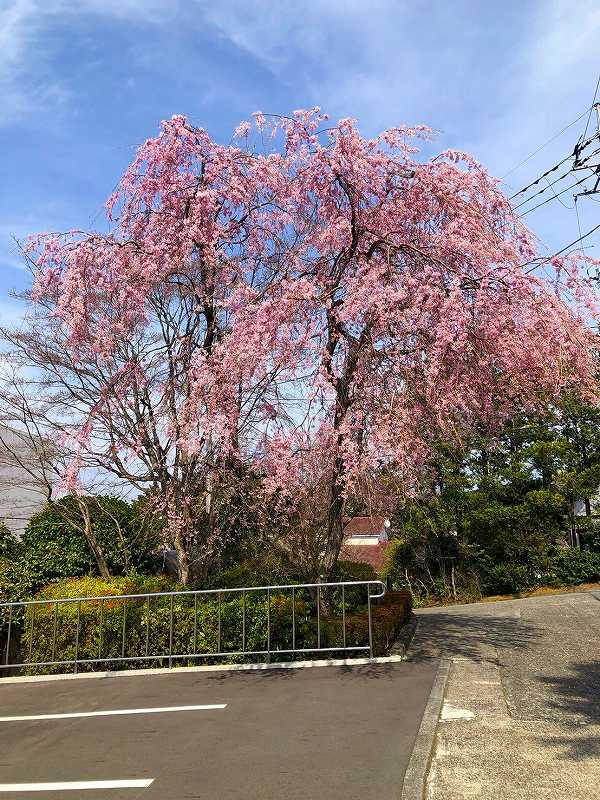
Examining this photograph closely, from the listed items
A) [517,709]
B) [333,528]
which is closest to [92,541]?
[333,528]

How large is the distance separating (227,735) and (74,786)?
→ 60.1 inches

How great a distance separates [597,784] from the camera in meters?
4.58

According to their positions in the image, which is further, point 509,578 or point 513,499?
point 513,499

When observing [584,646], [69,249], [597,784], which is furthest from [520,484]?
[597,784]

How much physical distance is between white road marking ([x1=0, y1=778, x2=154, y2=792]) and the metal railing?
4.00 meters

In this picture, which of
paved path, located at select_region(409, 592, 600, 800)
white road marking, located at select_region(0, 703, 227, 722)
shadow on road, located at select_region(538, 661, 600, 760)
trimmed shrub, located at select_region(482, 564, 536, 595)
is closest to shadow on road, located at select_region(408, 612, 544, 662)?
paved path, located at select_region(409, 592, 600, 800)

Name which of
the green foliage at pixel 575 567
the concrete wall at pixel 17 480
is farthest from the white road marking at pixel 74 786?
the green foliage at pixel 575 567

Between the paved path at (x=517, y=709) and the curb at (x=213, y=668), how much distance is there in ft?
2.28

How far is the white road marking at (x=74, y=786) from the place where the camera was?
16.9 feet

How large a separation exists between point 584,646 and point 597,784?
549 centimetres

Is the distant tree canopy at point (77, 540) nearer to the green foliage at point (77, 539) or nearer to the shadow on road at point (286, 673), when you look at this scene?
the green foliage at point (77, 539)

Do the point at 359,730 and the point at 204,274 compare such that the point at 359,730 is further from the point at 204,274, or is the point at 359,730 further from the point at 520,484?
the point at 520,484

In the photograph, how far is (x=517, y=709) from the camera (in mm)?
6496

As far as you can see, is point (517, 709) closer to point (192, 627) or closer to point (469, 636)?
point (469, 636)
